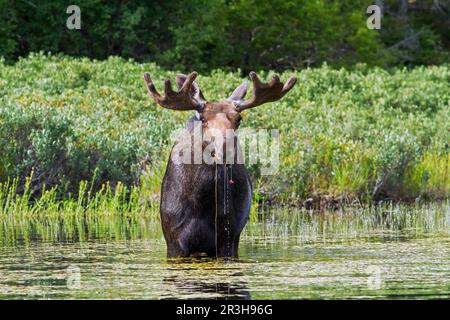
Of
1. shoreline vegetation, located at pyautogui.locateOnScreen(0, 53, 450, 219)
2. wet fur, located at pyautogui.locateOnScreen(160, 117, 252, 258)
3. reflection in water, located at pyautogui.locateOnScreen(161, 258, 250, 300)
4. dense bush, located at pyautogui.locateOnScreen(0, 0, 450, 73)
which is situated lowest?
reflection in water, located at pyautogui.locateOnScreen(161, 258, 250, 300)

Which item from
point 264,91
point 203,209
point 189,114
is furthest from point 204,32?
point 203,209

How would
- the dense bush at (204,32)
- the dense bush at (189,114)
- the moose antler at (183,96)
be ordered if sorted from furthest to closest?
the dense bush at (204,32), the dense bush at (189,114), the moose antler at (183,96)

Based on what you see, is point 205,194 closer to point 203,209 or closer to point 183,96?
point 203,209

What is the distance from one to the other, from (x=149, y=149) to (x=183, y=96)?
22.6 ft

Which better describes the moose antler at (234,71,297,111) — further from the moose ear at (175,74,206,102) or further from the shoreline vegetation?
the shoreline vegetation

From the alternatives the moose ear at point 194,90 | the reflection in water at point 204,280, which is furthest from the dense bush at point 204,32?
the reflection in water at point 204,280

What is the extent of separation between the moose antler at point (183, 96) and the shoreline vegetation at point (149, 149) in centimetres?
503

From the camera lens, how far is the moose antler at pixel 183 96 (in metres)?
12.6

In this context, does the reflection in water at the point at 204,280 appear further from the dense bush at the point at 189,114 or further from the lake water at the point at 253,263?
the dense bush at the point at 189,114

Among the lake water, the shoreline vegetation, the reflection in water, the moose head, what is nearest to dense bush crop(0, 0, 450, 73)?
the shoreline vegetation

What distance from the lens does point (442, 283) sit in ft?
35.3

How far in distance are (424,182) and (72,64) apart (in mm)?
→ 9445

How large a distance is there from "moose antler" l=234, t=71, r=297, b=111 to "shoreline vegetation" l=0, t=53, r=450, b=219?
16.9 feet

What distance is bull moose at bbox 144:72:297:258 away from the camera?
488 inches
